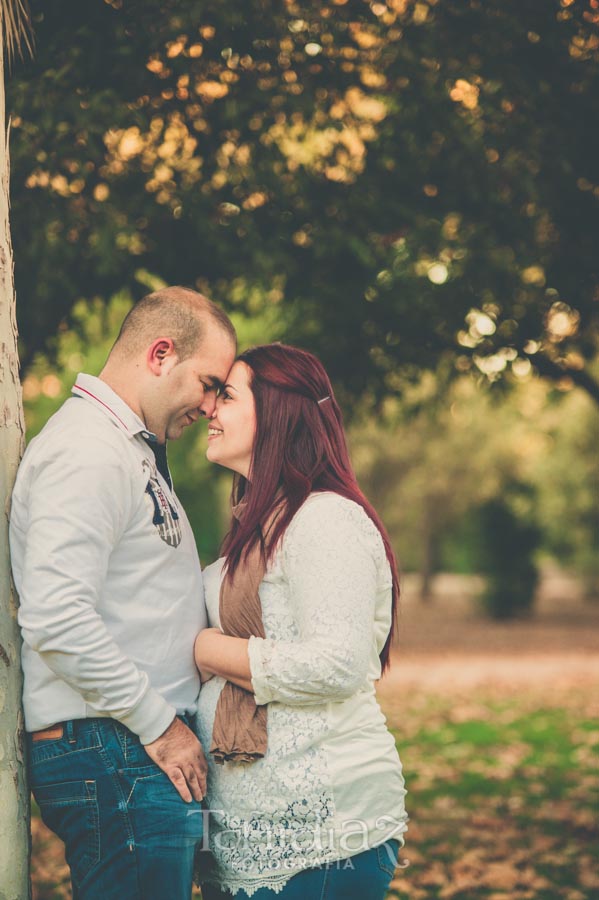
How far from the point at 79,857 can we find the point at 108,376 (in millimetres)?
1327

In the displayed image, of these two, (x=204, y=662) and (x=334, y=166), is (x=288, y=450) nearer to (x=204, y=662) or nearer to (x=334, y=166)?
(x=204, y=662)

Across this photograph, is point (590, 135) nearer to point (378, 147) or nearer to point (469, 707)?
point (378, 147)

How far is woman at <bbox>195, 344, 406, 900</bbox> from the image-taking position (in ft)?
8.46

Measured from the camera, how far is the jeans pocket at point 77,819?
8.31 feet

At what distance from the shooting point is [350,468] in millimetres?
2904

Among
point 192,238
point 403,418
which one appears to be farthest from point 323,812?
point 403,418

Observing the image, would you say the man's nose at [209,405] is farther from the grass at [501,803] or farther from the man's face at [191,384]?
the grass at [501,803]

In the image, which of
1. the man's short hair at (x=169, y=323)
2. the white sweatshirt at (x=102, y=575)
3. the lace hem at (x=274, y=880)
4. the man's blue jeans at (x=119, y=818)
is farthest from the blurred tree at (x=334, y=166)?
the lace hem at (x=274, y=880)

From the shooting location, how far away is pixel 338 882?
259cm

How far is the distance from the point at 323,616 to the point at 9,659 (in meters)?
0.87

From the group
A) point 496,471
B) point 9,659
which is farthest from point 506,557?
point 9,659

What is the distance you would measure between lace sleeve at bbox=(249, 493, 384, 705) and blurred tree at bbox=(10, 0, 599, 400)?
7.83 feet

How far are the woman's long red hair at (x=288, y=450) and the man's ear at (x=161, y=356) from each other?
8.5 inches

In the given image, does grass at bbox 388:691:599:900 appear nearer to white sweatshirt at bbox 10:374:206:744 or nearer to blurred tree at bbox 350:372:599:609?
white sweatshirt at bbox 10:374:206:744
